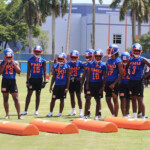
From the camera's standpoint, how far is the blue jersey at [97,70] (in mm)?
14052

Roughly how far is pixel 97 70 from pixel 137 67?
1.10m

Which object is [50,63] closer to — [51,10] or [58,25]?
[51,10]

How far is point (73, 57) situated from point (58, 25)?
70948mm

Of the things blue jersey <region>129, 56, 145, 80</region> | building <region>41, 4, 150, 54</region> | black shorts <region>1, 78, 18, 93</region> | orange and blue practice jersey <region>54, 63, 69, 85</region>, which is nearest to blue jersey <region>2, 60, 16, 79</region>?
black shorts <region>1, 78, 18, 93</region>

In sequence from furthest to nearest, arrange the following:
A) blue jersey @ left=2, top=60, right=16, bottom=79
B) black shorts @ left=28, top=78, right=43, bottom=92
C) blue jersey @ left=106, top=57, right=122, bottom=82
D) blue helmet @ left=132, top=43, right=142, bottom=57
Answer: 1. black shorts @ left=28, top=78, right=43, bottom=92
2. blue jersey @ left=2, top=60, right=16, bottom=79
3. blue jersey @ left=106, top=57, right=122, bottom=82
4. blue helmet @ left=132, top=43, right=142, bottom=57

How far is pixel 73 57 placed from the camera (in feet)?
50.9

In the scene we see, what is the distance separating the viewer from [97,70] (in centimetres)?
1408

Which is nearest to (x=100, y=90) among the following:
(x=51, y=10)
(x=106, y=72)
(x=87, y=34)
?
(x=106, y=72)

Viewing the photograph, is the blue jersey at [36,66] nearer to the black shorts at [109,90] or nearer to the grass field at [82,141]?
the black shorts at [109,90]

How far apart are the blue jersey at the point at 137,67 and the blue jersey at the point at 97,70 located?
0.75 metres

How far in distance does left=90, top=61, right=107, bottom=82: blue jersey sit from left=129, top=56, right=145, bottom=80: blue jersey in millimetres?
753

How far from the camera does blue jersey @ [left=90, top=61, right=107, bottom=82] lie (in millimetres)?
14052

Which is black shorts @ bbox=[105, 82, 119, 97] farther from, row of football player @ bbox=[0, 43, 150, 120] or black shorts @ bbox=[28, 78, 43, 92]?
black shorts @ bbox=[28, 78, 43, 92]

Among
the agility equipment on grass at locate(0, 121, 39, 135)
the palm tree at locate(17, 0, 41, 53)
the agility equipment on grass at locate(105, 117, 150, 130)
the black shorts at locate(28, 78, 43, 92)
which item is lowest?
the agility equipment on grass at locate(105, 117, 150, 130)
